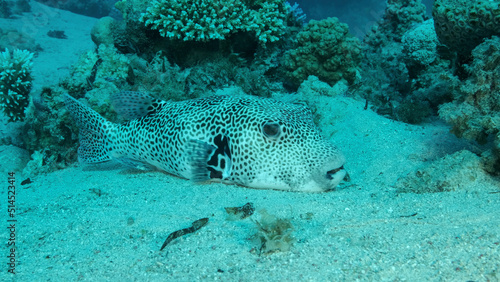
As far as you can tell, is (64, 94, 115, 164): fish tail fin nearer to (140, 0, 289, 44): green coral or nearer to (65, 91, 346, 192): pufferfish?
(65, 91, 346, 192): pufferfish

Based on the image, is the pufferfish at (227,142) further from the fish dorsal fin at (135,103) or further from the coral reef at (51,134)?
the coral reef at (51,134)

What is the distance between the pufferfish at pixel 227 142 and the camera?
Answer: 12.4ft

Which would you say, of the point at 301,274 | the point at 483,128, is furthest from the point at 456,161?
the point at 301,274

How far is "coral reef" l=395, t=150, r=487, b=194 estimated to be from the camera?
3.58m

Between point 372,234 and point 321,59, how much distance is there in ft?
19.3

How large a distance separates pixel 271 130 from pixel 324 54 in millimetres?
4616

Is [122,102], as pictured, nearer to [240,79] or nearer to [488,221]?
[240,79]

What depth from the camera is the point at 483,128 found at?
389cm

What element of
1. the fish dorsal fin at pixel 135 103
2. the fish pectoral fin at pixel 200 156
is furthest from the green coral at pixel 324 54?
the fish pectoral fin at pixel 200 156

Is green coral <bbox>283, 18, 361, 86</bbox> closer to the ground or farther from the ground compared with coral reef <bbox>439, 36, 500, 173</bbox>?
farther from the ground

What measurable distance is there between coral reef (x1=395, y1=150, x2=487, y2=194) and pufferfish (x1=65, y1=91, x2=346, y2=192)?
0.87 metres

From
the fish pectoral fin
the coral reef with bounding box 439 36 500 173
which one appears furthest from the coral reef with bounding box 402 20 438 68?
the fish pectoral fin

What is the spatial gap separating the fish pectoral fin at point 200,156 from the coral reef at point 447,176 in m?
2.40

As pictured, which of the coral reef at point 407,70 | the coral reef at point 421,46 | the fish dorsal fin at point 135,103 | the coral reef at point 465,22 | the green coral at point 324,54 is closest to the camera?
the coral reef at point 465,22
